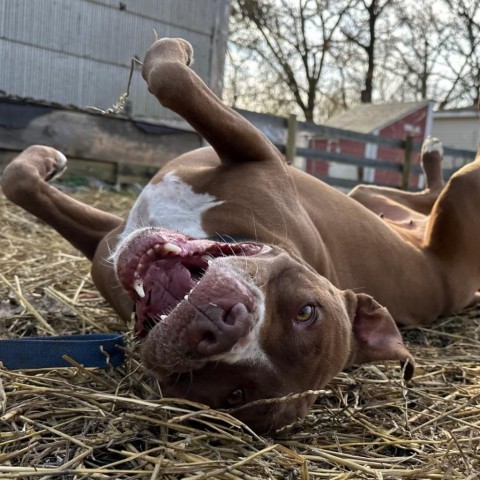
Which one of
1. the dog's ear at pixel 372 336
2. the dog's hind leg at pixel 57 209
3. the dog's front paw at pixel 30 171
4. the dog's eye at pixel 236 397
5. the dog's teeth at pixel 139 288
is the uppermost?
the dog's front paw at pixel 30 171

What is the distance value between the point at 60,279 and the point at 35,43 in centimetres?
638

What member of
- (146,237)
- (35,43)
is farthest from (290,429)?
(35,43)

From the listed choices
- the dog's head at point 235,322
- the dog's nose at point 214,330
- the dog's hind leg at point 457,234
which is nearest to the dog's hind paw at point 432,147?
the dog's hind leg at point 457,234

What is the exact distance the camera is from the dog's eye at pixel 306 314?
7.52ft

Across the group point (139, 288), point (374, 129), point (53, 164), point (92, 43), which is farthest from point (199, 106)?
point (374, 129)

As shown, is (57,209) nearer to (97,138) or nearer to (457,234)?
(457,234)

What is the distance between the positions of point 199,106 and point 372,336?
4.13 feet

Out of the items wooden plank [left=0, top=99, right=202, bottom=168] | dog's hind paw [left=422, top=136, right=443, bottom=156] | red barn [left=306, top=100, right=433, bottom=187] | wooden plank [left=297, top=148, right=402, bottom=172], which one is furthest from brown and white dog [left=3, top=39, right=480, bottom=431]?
red barn [left=306, top=100, right=433, bottom=187]

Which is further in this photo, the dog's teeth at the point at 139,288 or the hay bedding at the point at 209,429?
the dog's teeth at the point at 139,288

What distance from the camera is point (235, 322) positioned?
1.95 metres

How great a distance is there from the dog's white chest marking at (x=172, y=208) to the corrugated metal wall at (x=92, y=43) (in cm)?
610

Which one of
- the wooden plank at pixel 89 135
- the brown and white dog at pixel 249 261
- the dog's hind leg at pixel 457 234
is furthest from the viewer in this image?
the wooden plank at pixel 89 135

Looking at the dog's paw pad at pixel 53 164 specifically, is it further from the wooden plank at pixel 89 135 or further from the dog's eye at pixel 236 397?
the wooden plank at pixel 89 135

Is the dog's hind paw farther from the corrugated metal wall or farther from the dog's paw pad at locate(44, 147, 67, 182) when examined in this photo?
the corrugated metal wall
